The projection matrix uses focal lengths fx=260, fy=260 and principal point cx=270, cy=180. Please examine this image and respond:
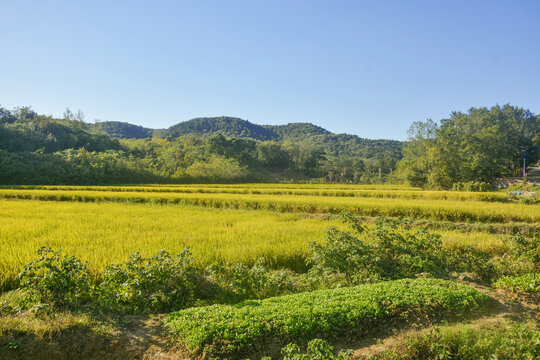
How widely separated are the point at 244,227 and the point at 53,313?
547 centimetres

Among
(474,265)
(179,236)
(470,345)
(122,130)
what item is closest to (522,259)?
(474,265)

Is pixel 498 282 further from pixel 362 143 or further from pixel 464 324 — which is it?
pixel 362 143

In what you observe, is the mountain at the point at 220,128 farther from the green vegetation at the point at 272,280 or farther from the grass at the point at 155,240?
the green vegetation at the point at 272,280

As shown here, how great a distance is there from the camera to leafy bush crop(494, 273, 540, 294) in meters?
4.68

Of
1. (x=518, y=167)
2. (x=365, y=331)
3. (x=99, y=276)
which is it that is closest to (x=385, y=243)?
(x=365, y=331)

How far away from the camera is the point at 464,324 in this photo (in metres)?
3.80

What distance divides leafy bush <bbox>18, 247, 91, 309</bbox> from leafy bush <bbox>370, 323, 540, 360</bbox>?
4.22 m

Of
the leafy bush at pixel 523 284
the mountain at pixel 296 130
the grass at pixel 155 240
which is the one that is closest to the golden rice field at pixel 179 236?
the grass at pixel 155 240

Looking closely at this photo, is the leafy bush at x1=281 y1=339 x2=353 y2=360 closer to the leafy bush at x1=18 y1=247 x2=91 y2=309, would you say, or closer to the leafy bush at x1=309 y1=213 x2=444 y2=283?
the leafy bush at x1=309 y1=213 x2=444 y2=283

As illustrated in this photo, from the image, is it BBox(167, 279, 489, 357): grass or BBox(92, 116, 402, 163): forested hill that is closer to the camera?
BBox(167, 279, 489, 357): grass

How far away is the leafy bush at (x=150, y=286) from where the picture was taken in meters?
3.99

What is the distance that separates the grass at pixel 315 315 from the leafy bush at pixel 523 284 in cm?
127

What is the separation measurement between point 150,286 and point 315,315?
2664mm

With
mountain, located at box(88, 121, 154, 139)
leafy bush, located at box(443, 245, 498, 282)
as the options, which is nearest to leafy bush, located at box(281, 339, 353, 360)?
leafy bush, located at box(443, 245, 498, 282)
